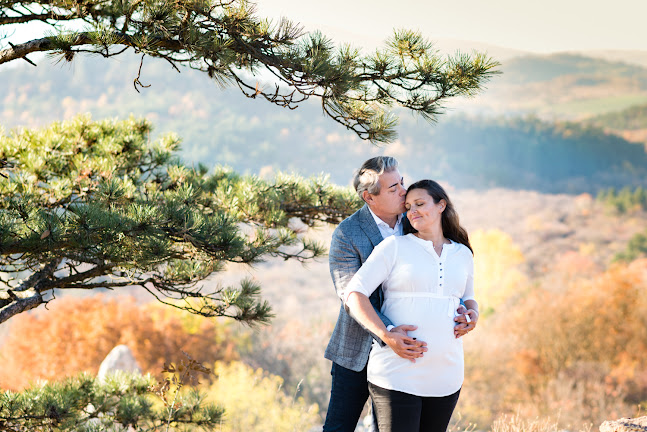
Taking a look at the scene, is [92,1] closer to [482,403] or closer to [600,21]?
[482,403]

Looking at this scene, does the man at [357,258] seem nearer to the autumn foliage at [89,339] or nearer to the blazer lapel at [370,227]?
the blazer lapel at [370,227]

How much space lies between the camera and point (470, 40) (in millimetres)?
22172

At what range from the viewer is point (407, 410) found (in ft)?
4.98

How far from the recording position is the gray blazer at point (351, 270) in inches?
66.4

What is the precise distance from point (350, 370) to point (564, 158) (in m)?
23.5

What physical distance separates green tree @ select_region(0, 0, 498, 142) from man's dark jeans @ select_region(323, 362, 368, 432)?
0.79 meters

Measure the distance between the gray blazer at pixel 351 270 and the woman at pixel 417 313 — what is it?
0.30 feet

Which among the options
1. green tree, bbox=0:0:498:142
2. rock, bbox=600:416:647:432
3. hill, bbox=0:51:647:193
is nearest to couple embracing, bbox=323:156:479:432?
green tree, bbox=0:0:498:142

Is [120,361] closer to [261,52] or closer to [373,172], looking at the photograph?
[261,52]

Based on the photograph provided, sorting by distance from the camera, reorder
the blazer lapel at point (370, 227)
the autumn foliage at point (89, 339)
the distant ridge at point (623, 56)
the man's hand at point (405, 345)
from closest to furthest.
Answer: the man's hand at point (405, 345) → the blazer lapel at point (370, 227) → the autumn foliage at point (89, 339) → the distant ridge at point (623, 56)

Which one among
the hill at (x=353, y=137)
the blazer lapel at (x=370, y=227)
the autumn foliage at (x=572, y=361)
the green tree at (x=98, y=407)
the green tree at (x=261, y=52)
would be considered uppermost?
the hill at (x=353, y=137)

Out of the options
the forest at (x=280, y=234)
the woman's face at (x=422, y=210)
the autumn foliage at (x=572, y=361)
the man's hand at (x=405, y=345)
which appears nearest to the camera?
the man's hand at (x=405, y=345)

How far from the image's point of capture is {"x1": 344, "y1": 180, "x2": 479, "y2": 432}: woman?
1.53 metres

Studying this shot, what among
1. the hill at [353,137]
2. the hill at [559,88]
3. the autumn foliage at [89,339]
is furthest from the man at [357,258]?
the hill at [559,88]
